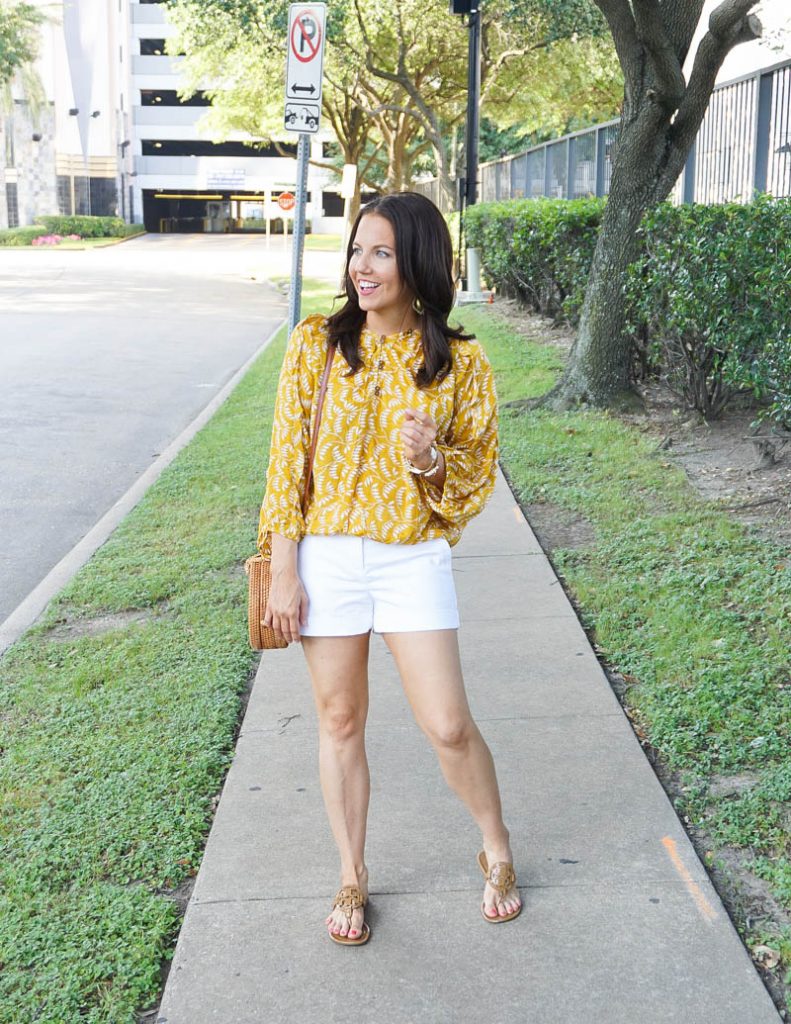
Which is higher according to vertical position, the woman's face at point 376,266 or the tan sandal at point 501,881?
the woman's face at point 376,266

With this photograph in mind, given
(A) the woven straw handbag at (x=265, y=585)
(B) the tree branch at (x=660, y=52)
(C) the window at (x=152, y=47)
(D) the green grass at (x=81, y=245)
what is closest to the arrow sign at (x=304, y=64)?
(B) the tree branch at (x=660, y=52)

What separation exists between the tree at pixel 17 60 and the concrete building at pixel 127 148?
0.82 meters

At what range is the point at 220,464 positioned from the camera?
931 centimetres

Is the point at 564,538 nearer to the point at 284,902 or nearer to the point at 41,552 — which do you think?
the point at 41,552

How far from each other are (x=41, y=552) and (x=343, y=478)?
197 inches

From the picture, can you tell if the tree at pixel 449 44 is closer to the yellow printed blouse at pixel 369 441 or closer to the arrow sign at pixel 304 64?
the arrow sign at pixel 304 64

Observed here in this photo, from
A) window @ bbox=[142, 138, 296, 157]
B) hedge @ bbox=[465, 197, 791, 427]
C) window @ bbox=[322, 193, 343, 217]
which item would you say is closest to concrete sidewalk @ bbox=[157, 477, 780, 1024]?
hedge @ bbox=[465, 197, 791, 427]

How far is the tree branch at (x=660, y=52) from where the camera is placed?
29.1ft

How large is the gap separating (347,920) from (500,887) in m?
0.41

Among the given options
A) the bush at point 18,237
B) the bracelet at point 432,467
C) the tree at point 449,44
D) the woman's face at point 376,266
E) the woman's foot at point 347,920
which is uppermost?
the tree at point 449,44

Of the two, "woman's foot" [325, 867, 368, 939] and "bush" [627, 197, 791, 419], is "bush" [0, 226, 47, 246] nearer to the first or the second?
"bush" [627, 197, 791, 419]

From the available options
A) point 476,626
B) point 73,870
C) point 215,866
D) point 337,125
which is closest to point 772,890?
point 215,866

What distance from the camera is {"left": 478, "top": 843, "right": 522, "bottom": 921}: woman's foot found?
10.4ft

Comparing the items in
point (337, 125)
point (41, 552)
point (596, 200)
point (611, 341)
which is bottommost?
point (41, 552)
